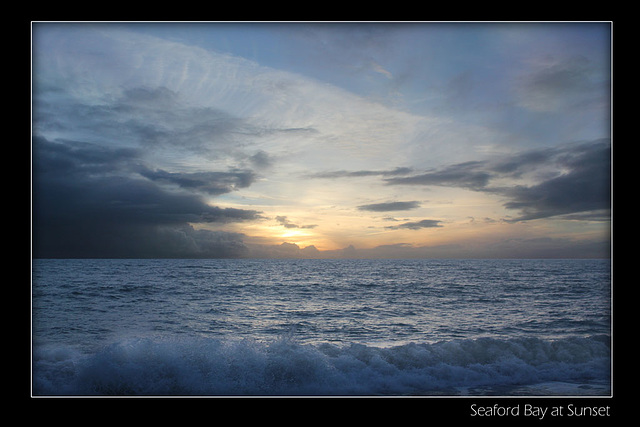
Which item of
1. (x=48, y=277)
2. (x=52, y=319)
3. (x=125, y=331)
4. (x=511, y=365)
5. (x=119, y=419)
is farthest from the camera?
(x=125, y=331)

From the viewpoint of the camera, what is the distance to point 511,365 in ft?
16.1

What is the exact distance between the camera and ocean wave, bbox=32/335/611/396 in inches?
177

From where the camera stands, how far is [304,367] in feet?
15.6

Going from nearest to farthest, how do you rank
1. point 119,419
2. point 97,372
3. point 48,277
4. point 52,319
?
point 119,419, point 48,277, point 97,372, point 52,319

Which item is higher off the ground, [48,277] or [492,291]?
[48,277]

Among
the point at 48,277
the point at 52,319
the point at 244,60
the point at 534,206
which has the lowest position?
the point at 52,319

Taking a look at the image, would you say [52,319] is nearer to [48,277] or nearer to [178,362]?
[48,277]

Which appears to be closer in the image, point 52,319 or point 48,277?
point 48,277

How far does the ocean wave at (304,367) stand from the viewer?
4.49 metres

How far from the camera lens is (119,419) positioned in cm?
360

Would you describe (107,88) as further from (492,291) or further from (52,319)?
(492,291)

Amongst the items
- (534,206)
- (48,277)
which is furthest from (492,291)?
(48,277)

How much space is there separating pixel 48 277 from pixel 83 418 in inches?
63.0

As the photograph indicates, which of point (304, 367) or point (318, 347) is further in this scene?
point (318, 347)
